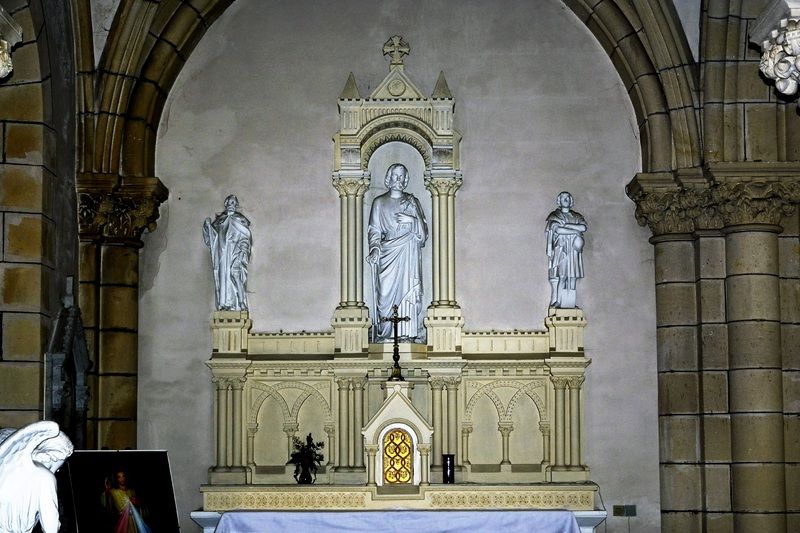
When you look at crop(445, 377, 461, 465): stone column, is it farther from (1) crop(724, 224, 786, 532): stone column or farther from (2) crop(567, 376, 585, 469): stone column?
(1) crop(724, 224, 786, 532): stone column

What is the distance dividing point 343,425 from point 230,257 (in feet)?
6.76

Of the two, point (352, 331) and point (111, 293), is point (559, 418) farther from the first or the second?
point (111, 293)

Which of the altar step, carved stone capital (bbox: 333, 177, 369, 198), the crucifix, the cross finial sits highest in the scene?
the cross finial

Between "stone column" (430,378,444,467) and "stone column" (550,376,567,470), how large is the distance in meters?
1.14

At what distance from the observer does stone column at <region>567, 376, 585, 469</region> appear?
1315 centimetres

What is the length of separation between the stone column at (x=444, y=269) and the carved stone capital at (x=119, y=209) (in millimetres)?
2807

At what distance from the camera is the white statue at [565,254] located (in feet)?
44.1

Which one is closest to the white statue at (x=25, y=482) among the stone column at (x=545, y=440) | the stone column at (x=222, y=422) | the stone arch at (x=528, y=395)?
the stone column at (x=222, y=422)

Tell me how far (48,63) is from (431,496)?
5210 millimetres

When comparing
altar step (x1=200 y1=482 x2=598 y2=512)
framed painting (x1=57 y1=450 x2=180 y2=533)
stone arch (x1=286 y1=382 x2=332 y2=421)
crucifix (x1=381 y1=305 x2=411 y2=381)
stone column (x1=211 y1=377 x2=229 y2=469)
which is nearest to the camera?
framed painting (x1=57 y1=450 x2=180 y2=533)

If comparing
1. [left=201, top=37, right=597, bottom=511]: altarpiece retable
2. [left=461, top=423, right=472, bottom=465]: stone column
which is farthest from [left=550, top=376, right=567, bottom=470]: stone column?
[left=461, top=423, right=472, bottom=465]: stone column

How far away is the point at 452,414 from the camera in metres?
13.3

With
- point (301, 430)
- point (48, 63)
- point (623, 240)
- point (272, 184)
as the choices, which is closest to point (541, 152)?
point (623, 240)

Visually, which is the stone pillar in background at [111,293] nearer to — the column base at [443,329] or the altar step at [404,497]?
the altar step at [404,497]
